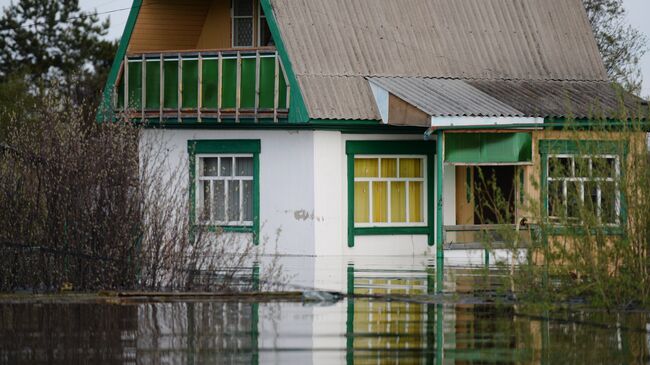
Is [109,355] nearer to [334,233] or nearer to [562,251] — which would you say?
[562,251]

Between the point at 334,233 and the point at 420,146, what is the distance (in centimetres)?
271

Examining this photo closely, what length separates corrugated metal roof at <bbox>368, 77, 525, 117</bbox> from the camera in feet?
109

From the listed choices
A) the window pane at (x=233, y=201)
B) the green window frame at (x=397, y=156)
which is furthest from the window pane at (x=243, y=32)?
the green window frame at (x=397, y=156)

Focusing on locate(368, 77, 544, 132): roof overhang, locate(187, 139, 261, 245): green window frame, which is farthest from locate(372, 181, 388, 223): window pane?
locate(187, 139, 261, 245): green window frame

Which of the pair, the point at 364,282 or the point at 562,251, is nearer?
the point at 562,251

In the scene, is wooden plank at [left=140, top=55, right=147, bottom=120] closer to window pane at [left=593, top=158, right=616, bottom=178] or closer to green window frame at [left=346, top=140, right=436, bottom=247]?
green window frame at [left=346, top=140, right=436, bottom=247]

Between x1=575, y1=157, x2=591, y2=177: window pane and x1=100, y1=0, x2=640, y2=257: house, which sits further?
x1=100, y1=0, x2=640, y2=257: house

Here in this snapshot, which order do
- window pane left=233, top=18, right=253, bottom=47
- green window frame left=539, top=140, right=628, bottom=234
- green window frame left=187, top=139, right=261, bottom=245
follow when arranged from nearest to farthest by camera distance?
green window frame left=539, top=140, right=628, bottom=234, green window frame left=187, top=139, right=261, bottom=245, window pane left=233, top=18, right=253, bottom=47

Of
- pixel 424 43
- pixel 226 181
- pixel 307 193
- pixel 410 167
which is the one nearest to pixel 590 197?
pixel 307 193

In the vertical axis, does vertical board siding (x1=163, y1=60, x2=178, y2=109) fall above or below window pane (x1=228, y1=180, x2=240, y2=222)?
above

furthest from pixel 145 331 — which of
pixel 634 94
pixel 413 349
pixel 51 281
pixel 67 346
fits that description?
pixel 634 94

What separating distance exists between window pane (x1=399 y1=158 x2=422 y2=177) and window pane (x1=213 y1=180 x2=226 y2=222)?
3.73m

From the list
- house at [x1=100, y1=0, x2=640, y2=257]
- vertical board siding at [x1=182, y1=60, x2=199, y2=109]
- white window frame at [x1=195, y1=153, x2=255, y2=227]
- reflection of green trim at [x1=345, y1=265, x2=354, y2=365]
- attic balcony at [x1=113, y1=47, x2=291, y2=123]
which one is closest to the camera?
reflection of green trim at [x1=345, y1=265, x2=354, y2=365]

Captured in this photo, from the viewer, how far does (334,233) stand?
34.8m
